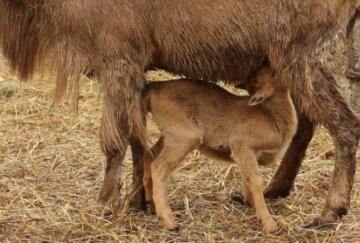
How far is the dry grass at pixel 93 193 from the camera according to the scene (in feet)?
18.5

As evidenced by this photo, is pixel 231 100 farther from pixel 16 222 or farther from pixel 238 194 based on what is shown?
pixel 16 222

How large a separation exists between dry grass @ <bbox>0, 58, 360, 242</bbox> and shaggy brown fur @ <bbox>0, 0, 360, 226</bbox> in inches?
18.3

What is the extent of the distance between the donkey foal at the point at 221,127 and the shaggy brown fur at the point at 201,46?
13 cm

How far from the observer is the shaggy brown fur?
5.57m

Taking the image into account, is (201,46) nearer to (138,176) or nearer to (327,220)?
(138,176)

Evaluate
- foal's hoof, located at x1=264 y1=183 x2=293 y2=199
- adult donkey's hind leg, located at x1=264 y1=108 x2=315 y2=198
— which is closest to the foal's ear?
adult donkey's hind leg, located at x1=264 y1=108 x2=315 y2=198

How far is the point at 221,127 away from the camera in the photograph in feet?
18.7

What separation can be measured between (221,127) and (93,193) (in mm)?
1330

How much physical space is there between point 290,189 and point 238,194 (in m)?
0.40

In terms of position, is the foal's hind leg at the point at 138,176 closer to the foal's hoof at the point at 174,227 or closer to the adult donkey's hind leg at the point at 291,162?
the foal's hoof at the point at 174,227

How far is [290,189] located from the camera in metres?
6.46

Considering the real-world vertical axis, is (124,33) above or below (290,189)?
above

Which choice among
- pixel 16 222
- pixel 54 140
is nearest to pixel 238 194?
pixel 16 222

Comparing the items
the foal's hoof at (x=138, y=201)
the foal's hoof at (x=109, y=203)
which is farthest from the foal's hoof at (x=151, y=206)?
the foal's hoof at (x=109, y=203)
